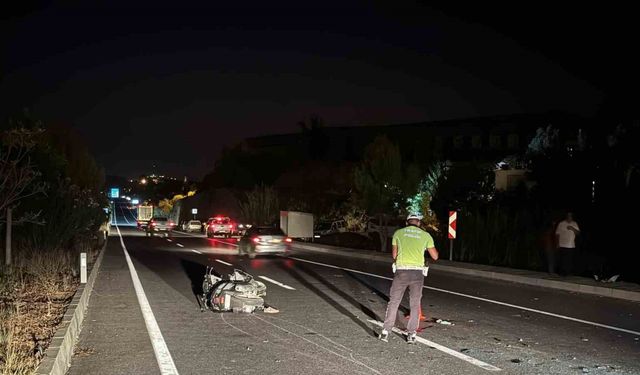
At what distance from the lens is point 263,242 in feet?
91.3

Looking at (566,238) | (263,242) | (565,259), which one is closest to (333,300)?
(566,238)

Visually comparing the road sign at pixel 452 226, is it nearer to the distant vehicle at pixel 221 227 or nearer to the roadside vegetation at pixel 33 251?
the roadside vegetation at pixel 33 251

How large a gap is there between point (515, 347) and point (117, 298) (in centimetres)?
847

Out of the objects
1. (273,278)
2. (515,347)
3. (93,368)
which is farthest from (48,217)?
(515,347)

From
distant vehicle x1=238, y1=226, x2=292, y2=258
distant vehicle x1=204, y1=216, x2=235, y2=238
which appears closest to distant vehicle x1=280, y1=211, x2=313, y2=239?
distant vehicle x1=204, y1=216, x2=235, y2=238

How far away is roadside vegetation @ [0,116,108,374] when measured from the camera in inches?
352

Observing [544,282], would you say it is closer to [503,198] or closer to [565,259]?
[565,259]

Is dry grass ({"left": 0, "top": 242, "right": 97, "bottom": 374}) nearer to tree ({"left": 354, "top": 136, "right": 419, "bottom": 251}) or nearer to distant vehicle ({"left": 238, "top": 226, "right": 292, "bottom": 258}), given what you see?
distant vehicle ({"left": 238, "top": 226, "right": 292, "bottom": 258})

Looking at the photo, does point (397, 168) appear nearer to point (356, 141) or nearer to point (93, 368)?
point (93, 368)

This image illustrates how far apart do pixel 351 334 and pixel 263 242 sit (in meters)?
17.8

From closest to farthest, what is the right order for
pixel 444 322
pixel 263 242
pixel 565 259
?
pixel 444 322
pixel 565 259
pixel 263 242

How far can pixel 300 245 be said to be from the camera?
121 feet

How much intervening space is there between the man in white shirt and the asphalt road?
1.86 metres

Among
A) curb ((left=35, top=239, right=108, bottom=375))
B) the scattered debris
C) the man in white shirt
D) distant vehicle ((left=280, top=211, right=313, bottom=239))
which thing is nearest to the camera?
curb ((left=35, top=239, right=108, bottom=375))
